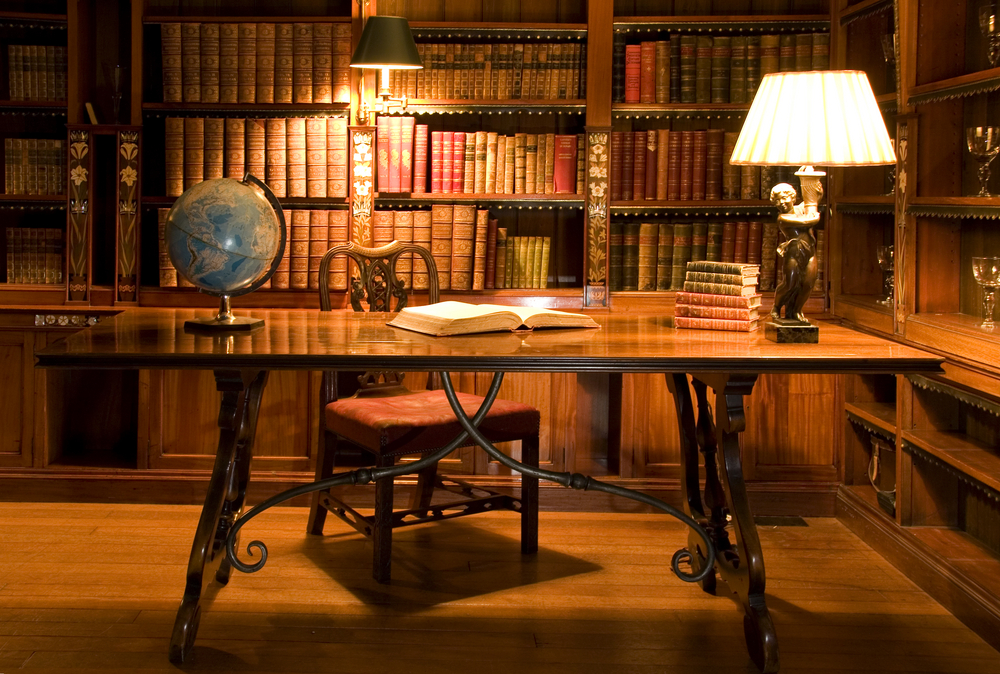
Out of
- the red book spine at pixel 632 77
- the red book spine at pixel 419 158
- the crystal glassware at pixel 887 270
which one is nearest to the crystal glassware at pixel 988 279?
the crystal glassware at pixel 887 270

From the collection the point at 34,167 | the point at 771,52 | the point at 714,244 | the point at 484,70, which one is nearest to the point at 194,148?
the point at 34,167

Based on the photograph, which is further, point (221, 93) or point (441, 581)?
point (221, 93)

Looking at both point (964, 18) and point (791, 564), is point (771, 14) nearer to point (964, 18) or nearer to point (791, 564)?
point (964, 18)

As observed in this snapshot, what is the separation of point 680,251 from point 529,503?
1182 mm

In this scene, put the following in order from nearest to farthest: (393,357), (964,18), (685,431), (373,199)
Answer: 1. (393,357)
2. (685,431)
3. (964,18)
4. (373,199)

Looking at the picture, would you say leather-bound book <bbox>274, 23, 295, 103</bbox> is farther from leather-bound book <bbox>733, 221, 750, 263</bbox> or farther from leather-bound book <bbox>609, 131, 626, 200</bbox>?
leather-bound book <bbox>733, 221, 750, 263</bbox>

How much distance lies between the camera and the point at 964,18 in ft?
10.6

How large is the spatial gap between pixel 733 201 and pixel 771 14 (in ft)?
2.32

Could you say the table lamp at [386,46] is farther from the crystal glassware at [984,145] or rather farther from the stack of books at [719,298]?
the crystal glassware at [984,145]

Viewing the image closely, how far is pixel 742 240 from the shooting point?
3.97 meters

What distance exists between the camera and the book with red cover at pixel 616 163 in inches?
157

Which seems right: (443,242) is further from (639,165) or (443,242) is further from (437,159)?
(639,165)

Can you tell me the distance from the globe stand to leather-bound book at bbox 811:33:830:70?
228 centimetres

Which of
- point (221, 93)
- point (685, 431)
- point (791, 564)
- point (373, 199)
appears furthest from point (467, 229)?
point (791, 564)
